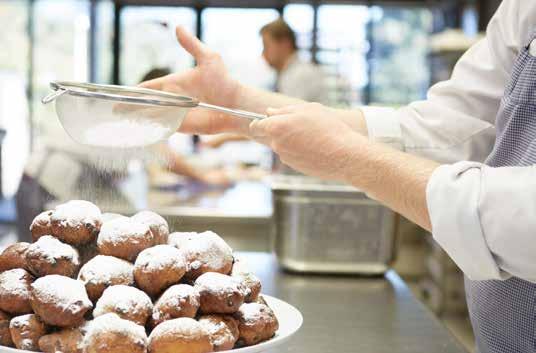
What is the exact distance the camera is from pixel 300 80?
5441 mm

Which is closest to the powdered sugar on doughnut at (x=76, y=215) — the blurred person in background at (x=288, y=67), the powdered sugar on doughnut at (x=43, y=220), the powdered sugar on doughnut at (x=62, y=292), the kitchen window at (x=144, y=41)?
the powdered sugar on doughnut at (x=43, y=220)

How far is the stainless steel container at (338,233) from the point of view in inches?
79.4

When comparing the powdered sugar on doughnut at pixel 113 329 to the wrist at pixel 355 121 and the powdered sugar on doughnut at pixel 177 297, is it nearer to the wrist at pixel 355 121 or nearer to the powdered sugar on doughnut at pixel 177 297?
the powdered sugar on doughnut at pixel 177 297

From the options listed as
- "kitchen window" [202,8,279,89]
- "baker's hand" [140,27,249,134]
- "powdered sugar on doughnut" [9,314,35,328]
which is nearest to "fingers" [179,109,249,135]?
"baker's hand" [140,27,249,134]

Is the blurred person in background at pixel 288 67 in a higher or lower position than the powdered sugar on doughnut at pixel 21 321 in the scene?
higher

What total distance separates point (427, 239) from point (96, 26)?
18.5 ft

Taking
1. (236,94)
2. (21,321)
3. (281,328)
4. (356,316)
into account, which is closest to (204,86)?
(236,94)

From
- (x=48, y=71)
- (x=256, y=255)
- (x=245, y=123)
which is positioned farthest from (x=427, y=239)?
(x=48, y=71)

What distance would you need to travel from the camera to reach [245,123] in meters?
1.62

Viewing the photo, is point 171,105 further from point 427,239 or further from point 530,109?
point 427,239

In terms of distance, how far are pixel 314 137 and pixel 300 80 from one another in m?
4.28

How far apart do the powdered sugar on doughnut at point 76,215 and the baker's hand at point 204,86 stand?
1.67ft

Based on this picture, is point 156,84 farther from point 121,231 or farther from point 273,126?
point 121,231

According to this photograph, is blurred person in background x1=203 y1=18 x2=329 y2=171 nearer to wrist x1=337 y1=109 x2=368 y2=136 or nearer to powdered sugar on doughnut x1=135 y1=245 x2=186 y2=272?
wrist x1=337 y1=109 x2=368 y2=136
